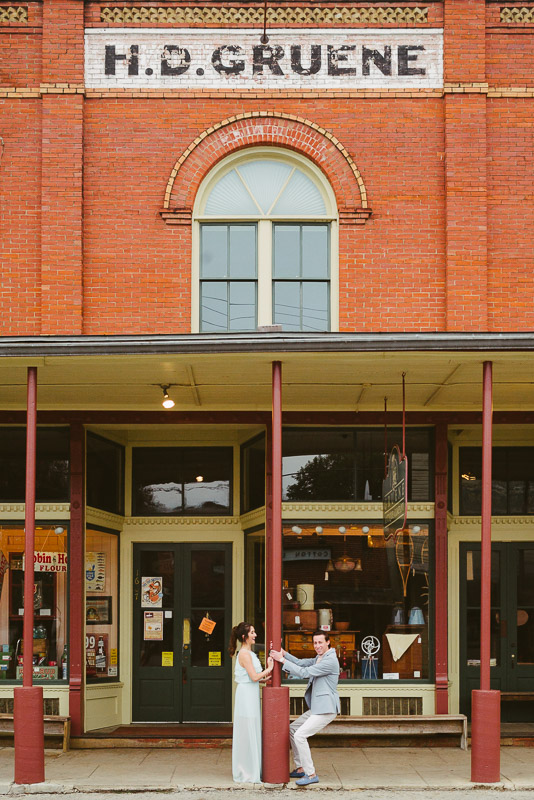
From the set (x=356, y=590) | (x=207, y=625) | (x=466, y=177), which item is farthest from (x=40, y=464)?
(x=466, y=177)

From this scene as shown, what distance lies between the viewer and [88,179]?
14.3m

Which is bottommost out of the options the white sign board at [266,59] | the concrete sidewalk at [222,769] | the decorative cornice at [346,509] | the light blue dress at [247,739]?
the concrete sidewalk at [222,769]

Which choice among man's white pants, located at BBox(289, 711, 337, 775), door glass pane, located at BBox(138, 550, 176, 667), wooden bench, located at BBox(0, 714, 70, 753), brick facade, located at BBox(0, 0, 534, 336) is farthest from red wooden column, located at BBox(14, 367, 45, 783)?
brick facade, located at BBox(0, 0, 534, 336)

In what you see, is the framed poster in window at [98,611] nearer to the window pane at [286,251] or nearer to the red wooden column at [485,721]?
the window pane at [286,251]

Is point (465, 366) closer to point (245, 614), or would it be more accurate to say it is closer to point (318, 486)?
point (318, 486)

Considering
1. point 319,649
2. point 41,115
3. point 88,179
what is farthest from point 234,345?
point 41,115

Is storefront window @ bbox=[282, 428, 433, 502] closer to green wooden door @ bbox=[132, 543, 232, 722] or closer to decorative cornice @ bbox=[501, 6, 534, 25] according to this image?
green wooden door @ bbox=[132, 543, 232, 722]

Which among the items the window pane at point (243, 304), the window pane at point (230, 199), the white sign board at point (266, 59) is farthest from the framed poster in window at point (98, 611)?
the white sign board at point (266, 59)

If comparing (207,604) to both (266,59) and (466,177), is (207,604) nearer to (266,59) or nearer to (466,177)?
(466,177)

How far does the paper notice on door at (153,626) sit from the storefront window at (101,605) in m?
0.40

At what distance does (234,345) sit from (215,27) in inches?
228

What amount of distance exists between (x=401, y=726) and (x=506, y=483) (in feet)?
12.3

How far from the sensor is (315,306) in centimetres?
1432

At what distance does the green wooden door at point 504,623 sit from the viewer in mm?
14469
